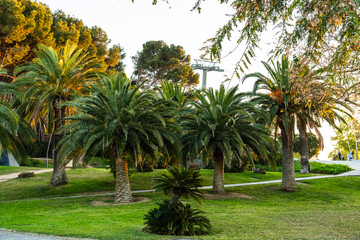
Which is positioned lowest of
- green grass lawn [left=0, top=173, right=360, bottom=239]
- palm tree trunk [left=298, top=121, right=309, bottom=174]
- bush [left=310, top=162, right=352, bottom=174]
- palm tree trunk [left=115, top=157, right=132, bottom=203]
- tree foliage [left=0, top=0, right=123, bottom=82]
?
green grass lawn [left=0, top=173, right=360, bottom=239]

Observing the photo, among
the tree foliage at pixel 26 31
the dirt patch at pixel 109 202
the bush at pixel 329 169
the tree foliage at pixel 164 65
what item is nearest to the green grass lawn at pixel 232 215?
the dirt patch at pixel 109 202

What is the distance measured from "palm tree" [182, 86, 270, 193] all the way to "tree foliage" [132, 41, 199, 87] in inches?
900

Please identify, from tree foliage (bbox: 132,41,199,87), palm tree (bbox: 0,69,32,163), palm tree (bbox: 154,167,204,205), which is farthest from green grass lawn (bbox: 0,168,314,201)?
tree foliage (bbox: 132,41,199,87)

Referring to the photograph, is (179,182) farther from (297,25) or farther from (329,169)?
(329,169)

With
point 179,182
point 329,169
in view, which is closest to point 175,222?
point 179,182

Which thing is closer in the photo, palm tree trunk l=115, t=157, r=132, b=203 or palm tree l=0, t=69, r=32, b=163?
palm tree l=0, t=69, r=32, b=163

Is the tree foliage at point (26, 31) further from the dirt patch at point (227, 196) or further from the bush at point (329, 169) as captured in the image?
the bush at point (329, 169)

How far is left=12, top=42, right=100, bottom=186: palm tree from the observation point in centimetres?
2416

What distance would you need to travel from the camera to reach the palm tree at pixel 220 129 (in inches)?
896

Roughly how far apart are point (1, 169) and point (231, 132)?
21720 mm

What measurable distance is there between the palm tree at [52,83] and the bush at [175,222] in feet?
45.5

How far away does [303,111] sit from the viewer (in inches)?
968

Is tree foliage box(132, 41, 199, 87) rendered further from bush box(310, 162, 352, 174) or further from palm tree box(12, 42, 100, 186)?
palm tree box(12, 42, 100, 186)

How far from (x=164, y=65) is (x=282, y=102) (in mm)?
26817
